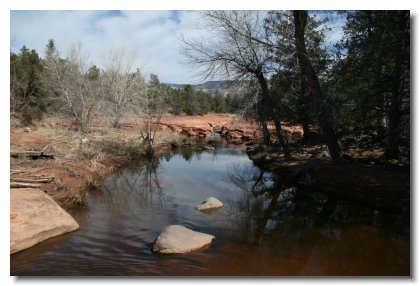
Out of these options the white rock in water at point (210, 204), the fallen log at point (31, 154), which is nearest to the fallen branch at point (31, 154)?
the fallen log at point (31, 154)

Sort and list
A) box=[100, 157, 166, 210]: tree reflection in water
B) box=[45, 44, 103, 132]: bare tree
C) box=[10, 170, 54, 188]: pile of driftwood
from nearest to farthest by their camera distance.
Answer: box=[10, 170, 54, 188]: pile of driftwood < box=[100, 157, 166, 210]: tree reflection in water < box=[45, 44, 103, 132]: bare tree

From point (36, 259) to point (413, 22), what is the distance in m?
6.74

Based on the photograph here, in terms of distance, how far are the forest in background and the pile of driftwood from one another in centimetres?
263

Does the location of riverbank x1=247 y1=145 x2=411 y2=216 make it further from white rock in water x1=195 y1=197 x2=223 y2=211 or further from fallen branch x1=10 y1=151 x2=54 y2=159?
fallen branch x1=10 y1=151 x2=54 y2=159

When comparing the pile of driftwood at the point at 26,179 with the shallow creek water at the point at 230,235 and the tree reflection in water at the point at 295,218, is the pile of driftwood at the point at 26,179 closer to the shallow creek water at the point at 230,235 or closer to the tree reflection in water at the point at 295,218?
the shallow creek water at the point at 230,235

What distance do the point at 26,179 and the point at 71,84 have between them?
47.6 feet

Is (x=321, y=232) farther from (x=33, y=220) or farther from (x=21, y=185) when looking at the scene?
(x=21, y=185)

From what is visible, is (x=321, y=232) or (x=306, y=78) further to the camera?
(x=306, y=78)

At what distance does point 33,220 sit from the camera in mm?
5953

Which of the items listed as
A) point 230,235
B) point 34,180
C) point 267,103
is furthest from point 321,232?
point 267,103

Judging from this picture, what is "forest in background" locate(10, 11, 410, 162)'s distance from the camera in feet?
25.9

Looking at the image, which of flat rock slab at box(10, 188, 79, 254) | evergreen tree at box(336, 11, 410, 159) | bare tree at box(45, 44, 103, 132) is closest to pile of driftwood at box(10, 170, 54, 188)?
flat rock slab at box(10, 188, 79, 254)

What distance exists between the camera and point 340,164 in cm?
1070

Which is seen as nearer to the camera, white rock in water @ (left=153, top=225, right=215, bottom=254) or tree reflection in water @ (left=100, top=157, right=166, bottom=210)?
white rock in water @ (left=153, top=225, right=215, bottom=254)
